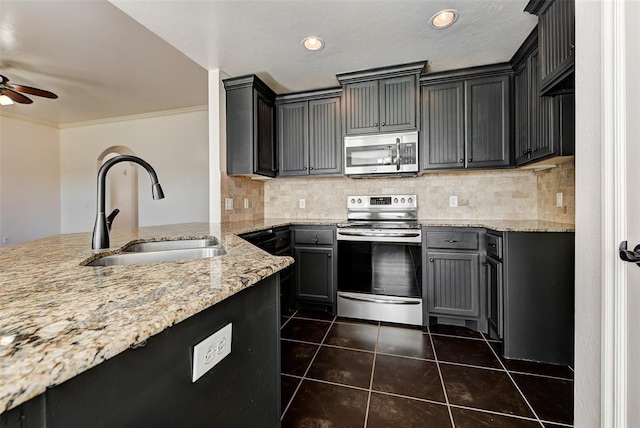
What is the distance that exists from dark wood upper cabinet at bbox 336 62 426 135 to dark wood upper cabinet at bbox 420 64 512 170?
0.46ft

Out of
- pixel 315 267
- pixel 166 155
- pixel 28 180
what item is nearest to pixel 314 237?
pixel 315 267

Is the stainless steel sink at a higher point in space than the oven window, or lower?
higher

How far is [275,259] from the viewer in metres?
0.92

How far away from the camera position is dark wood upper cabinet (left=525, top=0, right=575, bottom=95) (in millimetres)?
1450

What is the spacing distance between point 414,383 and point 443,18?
7.66ft

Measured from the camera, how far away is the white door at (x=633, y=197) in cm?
81

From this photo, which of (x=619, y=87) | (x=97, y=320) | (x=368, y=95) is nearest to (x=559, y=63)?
(x=619, y=87)

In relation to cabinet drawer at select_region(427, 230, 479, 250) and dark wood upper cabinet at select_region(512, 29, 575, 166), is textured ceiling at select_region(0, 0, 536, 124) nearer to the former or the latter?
dark wood upper cabinet at select_region(512, 29, 575, 166)

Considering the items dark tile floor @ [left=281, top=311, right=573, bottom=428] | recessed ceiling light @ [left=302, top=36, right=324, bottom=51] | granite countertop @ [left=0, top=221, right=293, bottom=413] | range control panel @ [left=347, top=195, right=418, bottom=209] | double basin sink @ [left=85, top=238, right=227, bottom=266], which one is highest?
recessed ceiling light @ [left=302, top=36, right=324, bottom=51]

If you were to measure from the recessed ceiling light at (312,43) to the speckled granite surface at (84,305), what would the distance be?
1.86m

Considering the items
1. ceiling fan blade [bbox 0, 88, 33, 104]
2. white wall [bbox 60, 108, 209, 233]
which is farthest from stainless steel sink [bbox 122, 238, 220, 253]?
white wall [bbox 60, 108, 209, 233]

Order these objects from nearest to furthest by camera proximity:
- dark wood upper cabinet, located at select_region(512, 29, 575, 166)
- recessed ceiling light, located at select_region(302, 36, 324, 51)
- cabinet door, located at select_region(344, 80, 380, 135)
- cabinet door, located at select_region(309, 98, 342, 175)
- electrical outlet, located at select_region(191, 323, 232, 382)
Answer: electrical outlet, located at select_region(191, 323, 232, 382) < dark wood upper cabinet, located at select_region(512, 29, 575, 166) < recessed ceiling light, located at select_region(302, 36, 324, 51) < cabinet door, located at select_region(344, 80, 380, 135) < cabinet door, located at select_region(309, 98, 342, 175)

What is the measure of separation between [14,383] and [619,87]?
1494 millimetres

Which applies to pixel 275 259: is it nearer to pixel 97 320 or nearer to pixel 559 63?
pixel 97 320
